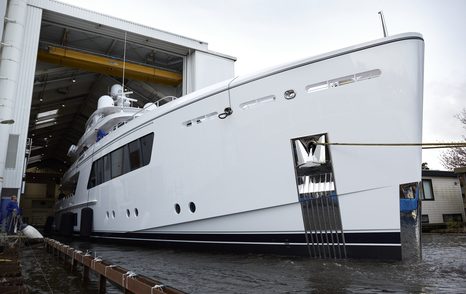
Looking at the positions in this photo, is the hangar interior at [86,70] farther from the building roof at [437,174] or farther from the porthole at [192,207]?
the building roof at [437,174]

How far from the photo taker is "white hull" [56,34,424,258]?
4488mm

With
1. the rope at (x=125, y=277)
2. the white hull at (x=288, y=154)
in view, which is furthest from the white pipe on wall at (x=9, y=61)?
the rope at (x=125, y=277)

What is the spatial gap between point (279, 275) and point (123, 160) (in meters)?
5.12

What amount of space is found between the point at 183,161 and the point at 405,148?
3617 mm

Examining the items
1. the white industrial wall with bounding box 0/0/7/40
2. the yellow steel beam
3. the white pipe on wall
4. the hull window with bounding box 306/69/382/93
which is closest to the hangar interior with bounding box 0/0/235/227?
the yellow steel beam

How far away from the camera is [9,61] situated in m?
9.88

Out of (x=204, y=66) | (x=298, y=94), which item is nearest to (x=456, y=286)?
(x=298, y=94)

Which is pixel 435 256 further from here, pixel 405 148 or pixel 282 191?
pixel 282 191

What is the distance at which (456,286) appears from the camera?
305 centimetres

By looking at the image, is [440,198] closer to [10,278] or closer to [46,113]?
[10,278]

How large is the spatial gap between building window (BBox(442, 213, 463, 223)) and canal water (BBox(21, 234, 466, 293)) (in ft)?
30.5

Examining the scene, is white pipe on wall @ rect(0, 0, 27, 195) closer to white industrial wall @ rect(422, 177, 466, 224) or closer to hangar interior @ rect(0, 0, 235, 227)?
hangar interior @ rect(0, 0, 235, 227)

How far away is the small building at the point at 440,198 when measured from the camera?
13.1 metres

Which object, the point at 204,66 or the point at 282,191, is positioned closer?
the point at 282,191
